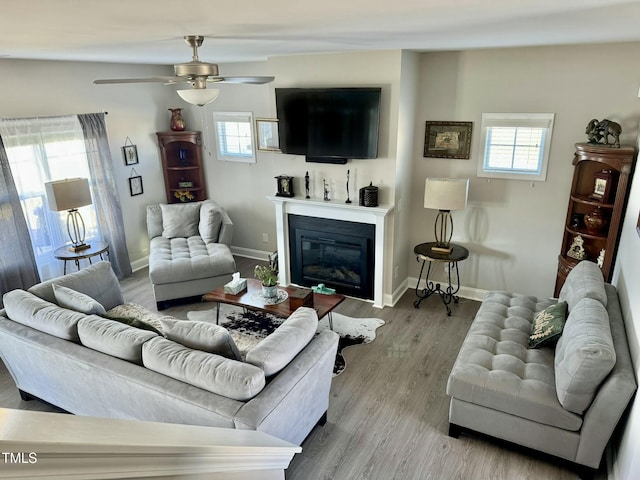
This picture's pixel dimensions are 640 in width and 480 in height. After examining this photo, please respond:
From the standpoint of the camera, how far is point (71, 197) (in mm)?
4516

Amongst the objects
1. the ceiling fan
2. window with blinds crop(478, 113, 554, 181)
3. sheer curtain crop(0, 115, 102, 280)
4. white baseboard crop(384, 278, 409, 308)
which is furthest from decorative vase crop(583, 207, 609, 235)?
sheer curtain crop(0, 115, 102, 280)

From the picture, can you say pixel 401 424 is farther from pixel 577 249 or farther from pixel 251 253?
pixel 251 253

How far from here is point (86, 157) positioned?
507 centimetres

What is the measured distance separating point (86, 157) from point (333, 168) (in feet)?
9.49

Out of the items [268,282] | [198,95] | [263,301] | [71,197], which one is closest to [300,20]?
[198,95]

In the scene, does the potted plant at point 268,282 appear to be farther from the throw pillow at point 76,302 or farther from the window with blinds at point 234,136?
the window with blinds at point 234,136

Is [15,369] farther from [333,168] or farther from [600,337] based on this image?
[600,337]

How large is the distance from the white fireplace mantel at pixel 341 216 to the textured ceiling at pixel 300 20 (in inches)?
78.4

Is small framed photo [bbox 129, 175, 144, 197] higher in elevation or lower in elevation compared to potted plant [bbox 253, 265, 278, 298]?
higher

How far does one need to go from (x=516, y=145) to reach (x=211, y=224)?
11.7 ft

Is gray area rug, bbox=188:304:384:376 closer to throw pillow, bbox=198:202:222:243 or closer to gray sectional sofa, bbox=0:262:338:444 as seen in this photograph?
throw pillow, bbox=198:202:222:243

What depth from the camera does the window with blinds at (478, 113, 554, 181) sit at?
420 centimetres

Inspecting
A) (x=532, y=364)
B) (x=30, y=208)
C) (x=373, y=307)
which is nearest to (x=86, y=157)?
(x=30, y=208)

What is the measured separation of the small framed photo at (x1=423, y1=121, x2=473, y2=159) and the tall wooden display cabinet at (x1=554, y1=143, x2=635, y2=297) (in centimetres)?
104
